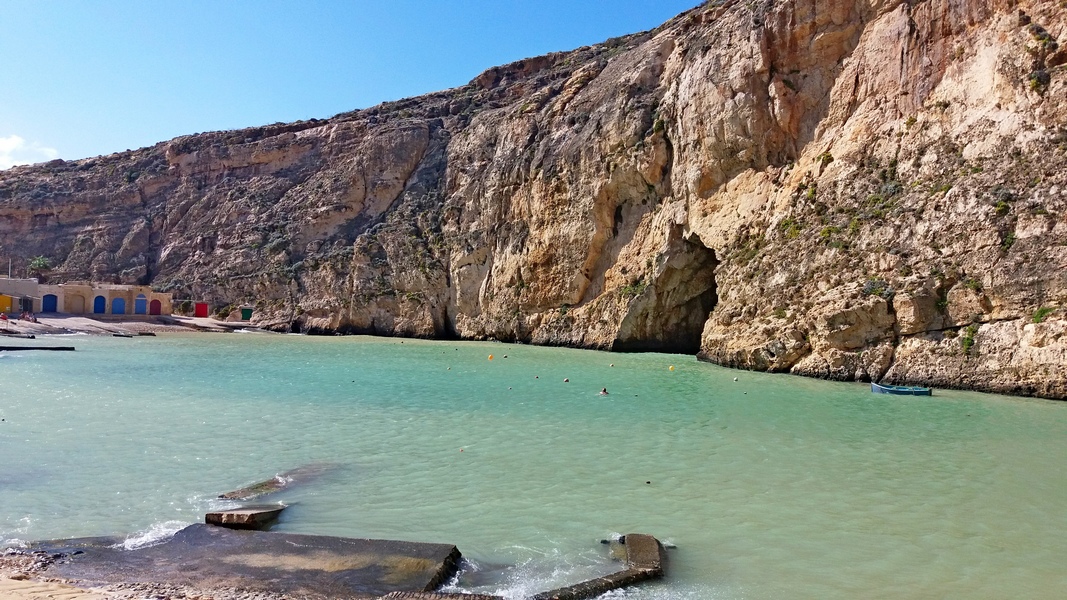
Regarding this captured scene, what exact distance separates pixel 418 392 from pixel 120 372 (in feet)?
31.6

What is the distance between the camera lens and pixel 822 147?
24.5m

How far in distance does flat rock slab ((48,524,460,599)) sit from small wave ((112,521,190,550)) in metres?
0.11

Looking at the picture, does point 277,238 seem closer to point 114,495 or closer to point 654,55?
point 654,55

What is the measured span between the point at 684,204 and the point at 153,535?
26078mm

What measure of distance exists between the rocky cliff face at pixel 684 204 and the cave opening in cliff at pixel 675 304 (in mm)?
101

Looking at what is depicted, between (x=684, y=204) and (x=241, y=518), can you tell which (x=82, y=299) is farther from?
(x=241, y=518)

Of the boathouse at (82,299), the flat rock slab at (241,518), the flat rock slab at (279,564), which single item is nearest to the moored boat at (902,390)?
the flat rock slab at (279,564)

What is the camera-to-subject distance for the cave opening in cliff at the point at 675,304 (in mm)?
29344

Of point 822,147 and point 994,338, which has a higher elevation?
point 822,147

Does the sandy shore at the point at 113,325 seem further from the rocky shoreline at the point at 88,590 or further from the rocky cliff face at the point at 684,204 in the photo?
the rocky shoreline at the point at 88,590

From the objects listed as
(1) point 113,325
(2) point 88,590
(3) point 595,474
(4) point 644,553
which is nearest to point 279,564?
(2) point 88,590

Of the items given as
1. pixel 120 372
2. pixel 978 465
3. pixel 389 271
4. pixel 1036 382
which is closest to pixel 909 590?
pixel 978 465

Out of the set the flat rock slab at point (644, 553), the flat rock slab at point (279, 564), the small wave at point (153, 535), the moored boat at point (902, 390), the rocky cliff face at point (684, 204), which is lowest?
the small wave at point (153, 535)

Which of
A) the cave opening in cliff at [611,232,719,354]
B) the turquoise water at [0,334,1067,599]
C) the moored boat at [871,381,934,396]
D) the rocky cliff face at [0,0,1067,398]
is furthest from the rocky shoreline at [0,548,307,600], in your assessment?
the cave opening in cliff at [611,232,719,354]
